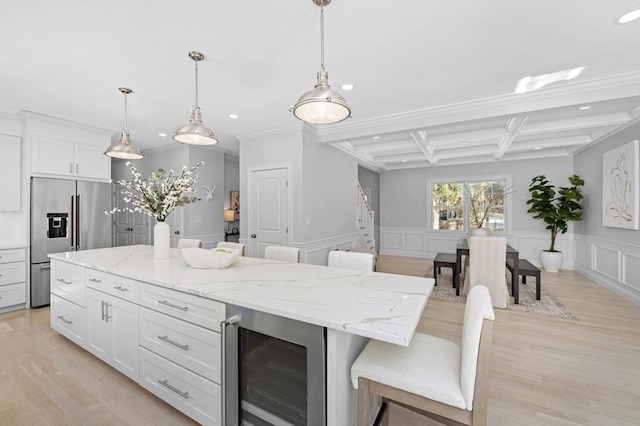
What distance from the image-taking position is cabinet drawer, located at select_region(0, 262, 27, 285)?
3734 millimetres

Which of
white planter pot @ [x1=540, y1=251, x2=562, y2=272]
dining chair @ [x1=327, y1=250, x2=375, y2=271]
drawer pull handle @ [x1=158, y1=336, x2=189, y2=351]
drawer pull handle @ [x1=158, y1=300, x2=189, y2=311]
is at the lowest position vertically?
white planter pot @ [x1=540, y1=251, x2=562, y2=272]

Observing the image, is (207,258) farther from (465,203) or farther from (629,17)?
(465,203)

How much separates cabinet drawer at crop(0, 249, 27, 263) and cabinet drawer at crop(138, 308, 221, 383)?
3.42 m

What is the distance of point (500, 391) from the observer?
2066mm

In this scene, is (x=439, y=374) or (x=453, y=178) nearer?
(x=439, y=374)

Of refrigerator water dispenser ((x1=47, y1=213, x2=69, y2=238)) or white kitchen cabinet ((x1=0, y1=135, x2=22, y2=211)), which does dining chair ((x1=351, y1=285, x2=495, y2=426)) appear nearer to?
refrigerator water dispenser ((x1=47, y1=213, x2=69, y2=238))

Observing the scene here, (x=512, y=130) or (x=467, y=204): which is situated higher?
(x=512, y=130)

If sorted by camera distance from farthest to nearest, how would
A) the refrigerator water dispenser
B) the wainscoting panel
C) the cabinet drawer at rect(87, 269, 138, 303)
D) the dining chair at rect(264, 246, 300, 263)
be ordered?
the refrigerator water dispenser, the wainscoting panel, the dining chair at rect(264, 246, 300, 263), the cabinet drawer at rect(87, 269, 138, 303)

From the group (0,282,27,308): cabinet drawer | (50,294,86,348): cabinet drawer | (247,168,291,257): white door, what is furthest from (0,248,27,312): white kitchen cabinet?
(247,168,291,257): white door

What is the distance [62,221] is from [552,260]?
887cm

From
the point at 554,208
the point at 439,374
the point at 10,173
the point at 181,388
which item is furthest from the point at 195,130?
the point at 554,208

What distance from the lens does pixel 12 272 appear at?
150 inches

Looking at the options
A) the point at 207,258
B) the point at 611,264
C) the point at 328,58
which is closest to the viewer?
the point at 207,258

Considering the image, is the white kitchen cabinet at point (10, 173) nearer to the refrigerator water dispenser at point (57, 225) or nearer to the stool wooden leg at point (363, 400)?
the refrigerator water dispenser at point (57, 225)
